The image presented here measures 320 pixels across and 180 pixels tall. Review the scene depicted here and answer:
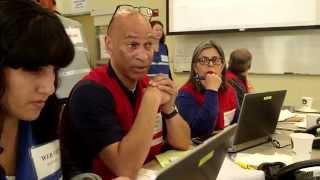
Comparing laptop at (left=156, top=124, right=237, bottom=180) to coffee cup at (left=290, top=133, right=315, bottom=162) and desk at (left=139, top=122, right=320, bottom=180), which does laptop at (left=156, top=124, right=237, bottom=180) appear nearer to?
desk at (left=139, top=122, right=320, bottom=180)

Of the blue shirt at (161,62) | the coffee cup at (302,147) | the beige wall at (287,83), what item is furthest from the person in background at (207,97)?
the beige wall at (287,83)

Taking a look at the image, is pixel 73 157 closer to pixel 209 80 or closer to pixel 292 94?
pixel 209 80

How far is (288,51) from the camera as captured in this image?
3.74m

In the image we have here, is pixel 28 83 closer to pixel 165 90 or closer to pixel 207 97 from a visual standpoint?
pixel 165 90

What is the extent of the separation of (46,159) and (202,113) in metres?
1.03

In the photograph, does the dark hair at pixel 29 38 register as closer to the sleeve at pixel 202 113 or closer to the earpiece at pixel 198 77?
the sleeve at pixel 202 113

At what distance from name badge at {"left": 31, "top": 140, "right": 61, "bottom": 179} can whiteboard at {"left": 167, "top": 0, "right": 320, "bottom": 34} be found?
3064 millimetres

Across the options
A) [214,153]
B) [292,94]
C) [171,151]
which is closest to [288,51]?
[292,94]

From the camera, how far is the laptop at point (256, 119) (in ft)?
5.44

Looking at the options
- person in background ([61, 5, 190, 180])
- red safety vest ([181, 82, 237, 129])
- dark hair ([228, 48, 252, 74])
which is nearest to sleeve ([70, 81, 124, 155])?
person in background ([61, 5, 190, 180])

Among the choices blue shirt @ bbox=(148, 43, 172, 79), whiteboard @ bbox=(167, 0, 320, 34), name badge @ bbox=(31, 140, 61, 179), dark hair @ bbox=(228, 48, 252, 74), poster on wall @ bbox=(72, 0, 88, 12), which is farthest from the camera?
poster on wall @ bbox=(72, 0, 88, 12)

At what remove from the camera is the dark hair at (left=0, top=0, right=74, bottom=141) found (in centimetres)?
91

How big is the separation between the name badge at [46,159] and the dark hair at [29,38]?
18 cm

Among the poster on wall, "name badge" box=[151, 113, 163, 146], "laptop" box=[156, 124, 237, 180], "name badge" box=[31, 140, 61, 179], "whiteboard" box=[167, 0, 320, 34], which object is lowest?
"name badge" box=[151, 113, 163, 146]
